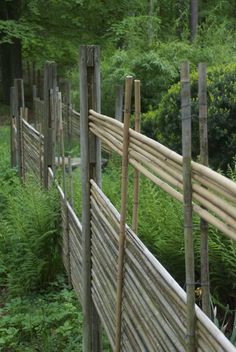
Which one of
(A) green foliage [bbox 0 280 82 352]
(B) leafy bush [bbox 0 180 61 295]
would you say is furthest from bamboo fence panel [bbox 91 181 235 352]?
(B) leafy bush [bbox 0 180 61 295]

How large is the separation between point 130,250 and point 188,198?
32.7 inches

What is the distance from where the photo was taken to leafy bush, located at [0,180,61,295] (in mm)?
5086

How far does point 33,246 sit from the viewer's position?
201 inches

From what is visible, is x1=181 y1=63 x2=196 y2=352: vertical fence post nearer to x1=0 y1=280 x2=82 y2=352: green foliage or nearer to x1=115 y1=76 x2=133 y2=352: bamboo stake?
x1=115 y1=76 x2=133 y2=352: bamboo stake

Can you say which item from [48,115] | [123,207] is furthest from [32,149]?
[123,207]

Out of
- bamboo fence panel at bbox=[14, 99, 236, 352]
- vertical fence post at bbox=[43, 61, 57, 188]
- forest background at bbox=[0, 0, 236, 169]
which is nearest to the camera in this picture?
bamboo fence panel at bbox=[14, 99, 236, 352]

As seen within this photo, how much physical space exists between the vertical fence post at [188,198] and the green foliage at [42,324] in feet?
7.91

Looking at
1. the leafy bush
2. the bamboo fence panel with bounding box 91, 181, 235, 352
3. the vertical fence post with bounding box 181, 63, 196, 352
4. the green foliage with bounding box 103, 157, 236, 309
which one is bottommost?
the leafy bush

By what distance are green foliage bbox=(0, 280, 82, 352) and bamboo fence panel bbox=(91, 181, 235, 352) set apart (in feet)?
2.73

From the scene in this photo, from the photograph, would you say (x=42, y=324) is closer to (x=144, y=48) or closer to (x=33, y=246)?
(x=33, y=246)

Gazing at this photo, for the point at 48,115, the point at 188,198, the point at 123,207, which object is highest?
the point at 188,198

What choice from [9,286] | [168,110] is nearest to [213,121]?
[168,110]

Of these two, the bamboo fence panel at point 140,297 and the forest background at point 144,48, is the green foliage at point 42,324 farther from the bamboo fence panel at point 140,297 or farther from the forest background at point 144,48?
the forest background at point 144,48

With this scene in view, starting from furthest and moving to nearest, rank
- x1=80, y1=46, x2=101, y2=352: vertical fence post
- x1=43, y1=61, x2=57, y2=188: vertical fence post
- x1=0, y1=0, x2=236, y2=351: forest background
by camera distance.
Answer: x1=43, y1=61, x2=57, y2=188: vertical fence post, x1=0, y1=0, x2=236, y2=351: forest background, x1=80, y1=46, x2=101, y2=352: vertical fence post
